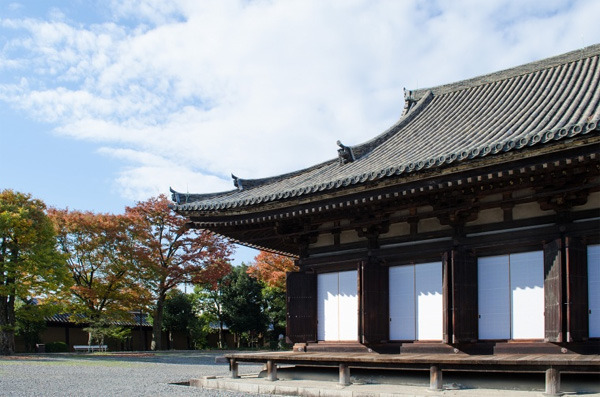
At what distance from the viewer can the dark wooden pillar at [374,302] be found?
12.3 m

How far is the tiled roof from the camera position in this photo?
35.2 ft

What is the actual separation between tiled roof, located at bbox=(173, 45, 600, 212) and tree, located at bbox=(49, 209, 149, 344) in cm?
2000

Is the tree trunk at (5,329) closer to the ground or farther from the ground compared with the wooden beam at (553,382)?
closer to the ground

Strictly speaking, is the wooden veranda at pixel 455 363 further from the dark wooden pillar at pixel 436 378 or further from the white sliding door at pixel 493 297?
the white sliding door at pixel 493 297

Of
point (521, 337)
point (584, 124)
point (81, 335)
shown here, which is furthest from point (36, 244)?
point (584, 124)

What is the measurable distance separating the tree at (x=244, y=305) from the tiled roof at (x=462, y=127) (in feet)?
87.0

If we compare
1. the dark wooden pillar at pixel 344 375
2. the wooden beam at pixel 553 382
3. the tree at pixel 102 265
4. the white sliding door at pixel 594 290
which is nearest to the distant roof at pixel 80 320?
the tree at pixel 102 265

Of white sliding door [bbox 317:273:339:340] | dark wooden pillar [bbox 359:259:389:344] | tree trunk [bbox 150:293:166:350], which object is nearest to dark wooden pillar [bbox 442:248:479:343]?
dark wooden pillar [bbox 359:259:389:344]

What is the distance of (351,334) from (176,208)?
16.2ft

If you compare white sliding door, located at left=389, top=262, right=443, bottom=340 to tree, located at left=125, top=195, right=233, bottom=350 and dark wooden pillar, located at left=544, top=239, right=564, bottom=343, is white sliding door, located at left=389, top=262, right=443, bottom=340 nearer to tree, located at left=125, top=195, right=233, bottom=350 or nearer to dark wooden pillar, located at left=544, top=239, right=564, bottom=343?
dark wooden pillar, located at left=544, top=239, right=564, bottom=343

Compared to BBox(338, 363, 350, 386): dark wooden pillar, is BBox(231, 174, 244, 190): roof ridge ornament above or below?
above

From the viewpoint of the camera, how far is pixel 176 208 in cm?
1402

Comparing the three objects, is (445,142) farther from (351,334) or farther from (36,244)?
(36,244)

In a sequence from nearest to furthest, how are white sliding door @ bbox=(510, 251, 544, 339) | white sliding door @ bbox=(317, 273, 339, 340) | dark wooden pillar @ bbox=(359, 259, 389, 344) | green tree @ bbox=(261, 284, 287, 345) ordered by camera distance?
white sliding door @ bbox=(510, 251, 544, 339), dark wooden pillar @ bbox=(359, 259, 389, 344), white sliding door @ bbox=(317, 273, 339, 340), green tree @ bbox=(261, 284, 287, 345)
